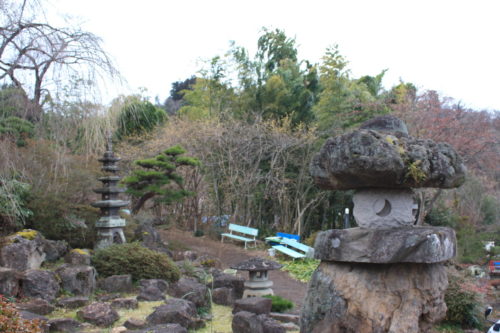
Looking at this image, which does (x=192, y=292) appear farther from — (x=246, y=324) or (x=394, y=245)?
(x=394, y=245)

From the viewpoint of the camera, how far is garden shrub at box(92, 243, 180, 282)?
25.2 ft

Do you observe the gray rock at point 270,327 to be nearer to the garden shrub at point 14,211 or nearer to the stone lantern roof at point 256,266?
the stone lantern roof at point 256,266

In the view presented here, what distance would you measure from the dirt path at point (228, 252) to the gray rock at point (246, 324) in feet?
10.5

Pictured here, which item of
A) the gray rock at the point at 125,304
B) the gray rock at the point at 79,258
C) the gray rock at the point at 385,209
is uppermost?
the gray rock at the point at 385,209

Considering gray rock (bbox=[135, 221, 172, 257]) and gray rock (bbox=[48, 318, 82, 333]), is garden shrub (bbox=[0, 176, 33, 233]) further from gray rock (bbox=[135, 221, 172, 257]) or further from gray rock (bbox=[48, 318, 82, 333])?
gray rock (bbox=[48, 318, 82, 333])

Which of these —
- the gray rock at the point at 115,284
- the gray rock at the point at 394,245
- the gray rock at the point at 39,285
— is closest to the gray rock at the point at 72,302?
the gray rock at the point at 39,285

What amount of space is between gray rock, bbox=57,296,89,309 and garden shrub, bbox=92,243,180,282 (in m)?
1.40

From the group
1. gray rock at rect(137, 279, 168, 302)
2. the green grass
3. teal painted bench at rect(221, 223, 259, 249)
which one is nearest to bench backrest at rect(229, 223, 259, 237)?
teal painted bench at rect(221, 223, 259, 249)

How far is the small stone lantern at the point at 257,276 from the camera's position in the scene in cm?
723

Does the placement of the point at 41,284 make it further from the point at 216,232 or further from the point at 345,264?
the point at 216,232

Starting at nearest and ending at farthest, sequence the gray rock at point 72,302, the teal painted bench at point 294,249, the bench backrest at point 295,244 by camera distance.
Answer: the gray rock at point 72,302 → the teal painted bench at point 294,249 → the bench backrest at point 295,244

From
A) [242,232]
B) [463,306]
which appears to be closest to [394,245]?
[463,306]

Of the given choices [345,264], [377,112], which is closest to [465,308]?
[345,264]

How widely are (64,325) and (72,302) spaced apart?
1026 millimetres
